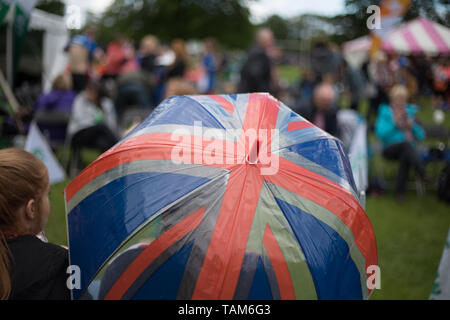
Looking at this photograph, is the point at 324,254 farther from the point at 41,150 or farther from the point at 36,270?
the point at 41,150

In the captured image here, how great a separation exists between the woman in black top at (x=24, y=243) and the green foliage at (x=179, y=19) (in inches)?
979

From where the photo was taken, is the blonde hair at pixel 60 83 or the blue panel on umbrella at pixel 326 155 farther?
the blonde hair at pixel 60 83

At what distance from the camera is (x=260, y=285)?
5.00 feet

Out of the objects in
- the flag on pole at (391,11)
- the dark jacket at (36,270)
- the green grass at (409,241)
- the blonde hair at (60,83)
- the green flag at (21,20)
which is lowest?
the green grass at (409,241)

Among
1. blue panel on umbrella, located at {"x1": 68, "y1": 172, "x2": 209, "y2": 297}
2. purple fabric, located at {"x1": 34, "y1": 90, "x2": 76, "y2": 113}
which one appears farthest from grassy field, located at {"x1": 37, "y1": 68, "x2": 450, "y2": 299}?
→ purple fabric, located at {"x1": 34, "y1": 90, "x2": 76, "y2": 113}

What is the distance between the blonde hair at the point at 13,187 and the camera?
172cm

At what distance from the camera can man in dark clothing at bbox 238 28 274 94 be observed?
8289mm

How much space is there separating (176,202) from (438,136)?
695 centimetres

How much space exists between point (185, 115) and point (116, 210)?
0.47 metres

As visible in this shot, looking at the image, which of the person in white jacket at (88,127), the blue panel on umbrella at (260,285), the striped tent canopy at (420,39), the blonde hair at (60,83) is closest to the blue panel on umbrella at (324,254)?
the blue panel on umbrella at (260,285)

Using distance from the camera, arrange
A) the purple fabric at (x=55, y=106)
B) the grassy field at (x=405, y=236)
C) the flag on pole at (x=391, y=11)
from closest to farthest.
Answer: the grassy field at (x=405, y=236) < the flag on pole at (x=391, y=11) < the purple fabric at (x=55, y=106)

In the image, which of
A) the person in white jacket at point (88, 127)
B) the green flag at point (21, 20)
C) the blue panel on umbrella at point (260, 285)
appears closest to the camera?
the blue panel on umbrella at point (260, 285)

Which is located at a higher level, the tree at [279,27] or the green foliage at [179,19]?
the tree at [279,27]

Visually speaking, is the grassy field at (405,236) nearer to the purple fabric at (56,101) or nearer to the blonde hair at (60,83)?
the purple fabric at (56,101)
